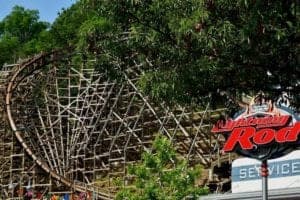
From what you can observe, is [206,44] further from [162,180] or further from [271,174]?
[271,174]

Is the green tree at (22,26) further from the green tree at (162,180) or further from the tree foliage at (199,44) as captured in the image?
the tree foliage at (199,44)

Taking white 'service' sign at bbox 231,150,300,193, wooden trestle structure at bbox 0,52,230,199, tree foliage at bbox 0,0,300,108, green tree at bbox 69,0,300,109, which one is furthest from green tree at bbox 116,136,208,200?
green tree at bbox 69,0,300,109

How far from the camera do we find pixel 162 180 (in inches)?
940

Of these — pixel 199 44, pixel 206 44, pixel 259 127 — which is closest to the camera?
pixel 206 44

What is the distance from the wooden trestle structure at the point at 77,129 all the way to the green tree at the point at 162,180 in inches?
329

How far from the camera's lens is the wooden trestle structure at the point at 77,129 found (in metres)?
34.7

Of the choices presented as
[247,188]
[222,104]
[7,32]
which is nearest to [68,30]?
[7,32]

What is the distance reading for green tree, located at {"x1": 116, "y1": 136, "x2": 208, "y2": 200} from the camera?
23172mm

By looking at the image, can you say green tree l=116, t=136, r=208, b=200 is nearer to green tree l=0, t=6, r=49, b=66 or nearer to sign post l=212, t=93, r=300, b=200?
sign post l=212, t=93, r=300, b=200

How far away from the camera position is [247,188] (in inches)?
987

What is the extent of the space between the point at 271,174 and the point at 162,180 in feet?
10.3

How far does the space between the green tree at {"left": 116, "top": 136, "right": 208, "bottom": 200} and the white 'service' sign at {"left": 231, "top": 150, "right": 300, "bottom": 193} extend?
4.56ft

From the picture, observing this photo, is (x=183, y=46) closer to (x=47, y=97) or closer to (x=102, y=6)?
(x=102, y=6)

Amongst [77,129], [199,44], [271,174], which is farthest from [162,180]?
[199,44]
